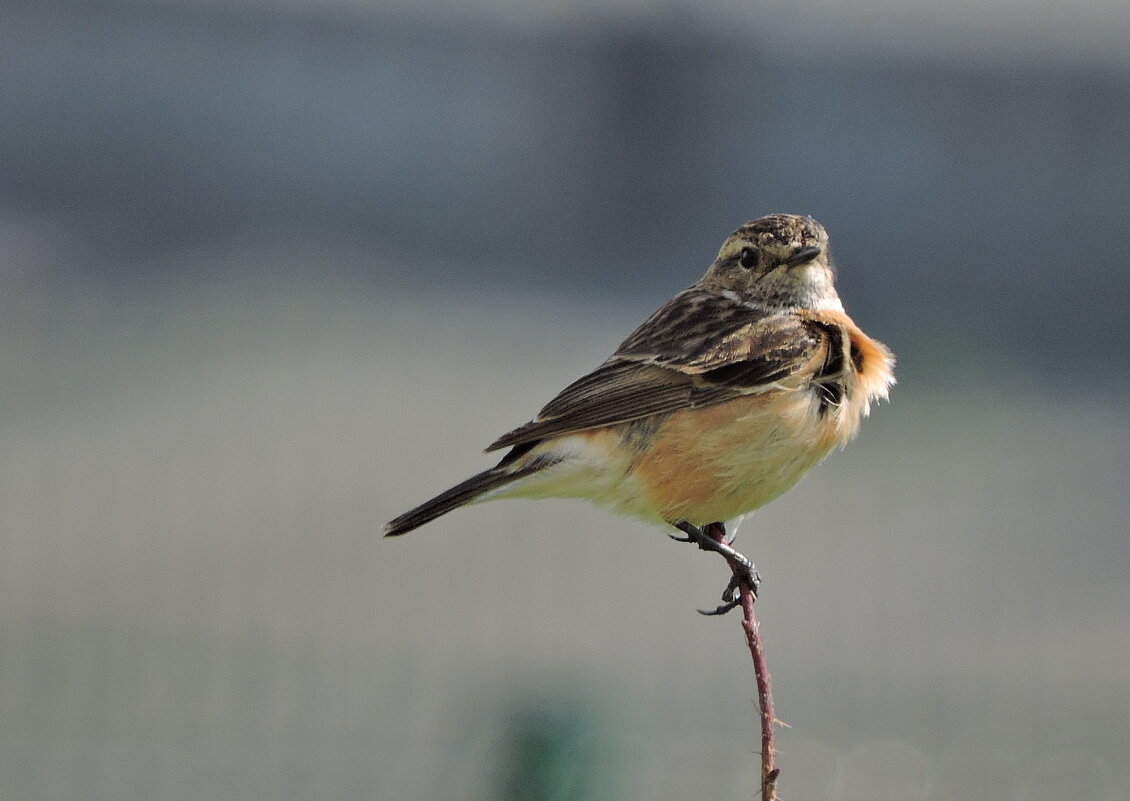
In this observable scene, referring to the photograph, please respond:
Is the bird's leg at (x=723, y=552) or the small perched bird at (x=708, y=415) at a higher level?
the small perched bird at (x=708, y=415)

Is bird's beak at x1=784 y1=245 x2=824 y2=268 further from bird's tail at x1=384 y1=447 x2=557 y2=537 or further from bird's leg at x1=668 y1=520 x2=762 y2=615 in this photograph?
bird's tail at x1=384 y1=447 x2=557 y2=537

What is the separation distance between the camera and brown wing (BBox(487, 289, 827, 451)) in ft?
15.4

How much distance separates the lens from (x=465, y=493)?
4410 mm

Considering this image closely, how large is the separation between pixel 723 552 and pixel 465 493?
2.83 ft

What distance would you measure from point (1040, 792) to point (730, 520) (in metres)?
6.03

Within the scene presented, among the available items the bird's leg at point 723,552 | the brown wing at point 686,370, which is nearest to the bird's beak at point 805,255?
the brown wing at point 686,370

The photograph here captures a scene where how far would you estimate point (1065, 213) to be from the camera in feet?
62.2

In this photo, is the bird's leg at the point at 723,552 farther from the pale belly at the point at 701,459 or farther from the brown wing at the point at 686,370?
the brown wing at the point at 686,370

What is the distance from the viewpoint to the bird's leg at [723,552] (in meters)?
4.02

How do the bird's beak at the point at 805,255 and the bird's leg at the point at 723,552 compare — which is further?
the bird's beak at the point at 805,255

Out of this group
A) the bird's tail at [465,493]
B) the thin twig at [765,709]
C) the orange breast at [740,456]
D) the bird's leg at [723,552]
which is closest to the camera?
the thin twig at [765,709]

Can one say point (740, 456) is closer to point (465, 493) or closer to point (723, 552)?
point (723, 552)

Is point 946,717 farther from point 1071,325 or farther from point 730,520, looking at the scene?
point 1071,325

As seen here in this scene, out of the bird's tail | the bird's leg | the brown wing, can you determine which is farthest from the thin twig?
the brown wing
